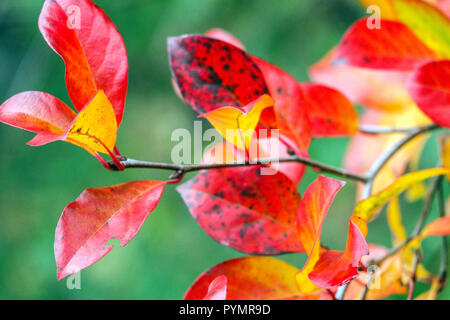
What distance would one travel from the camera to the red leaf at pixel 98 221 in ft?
0.96

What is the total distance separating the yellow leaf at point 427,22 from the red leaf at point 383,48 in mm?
11

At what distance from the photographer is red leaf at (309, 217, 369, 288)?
27 cm

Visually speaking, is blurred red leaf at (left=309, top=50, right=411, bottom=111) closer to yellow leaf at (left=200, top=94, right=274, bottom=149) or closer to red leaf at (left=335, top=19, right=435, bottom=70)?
red leaf at (left=335, top=19, right=435, bottom=70)

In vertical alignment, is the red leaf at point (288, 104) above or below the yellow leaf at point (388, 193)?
above

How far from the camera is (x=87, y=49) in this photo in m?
0.33

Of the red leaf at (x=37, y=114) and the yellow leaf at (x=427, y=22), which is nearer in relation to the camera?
the red leaf at (x=37, y=114)

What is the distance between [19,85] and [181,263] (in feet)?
3.08

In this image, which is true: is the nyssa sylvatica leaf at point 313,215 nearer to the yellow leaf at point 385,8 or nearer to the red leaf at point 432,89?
the red leaf at point 432,89

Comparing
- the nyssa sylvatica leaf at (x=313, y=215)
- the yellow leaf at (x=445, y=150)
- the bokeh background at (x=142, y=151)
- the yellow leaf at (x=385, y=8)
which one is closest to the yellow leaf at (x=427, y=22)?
the yellow leaf at (x=385, y=8)

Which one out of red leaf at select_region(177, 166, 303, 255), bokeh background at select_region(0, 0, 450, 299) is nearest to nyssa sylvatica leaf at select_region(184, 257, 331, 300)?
red leaf at select_region(177, 166, 303, 255)

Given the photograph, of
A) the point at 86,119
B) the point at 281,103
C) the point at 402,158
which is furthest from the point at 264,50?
the point at 86,119

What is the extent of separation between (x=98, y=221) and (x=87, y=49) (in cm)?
13

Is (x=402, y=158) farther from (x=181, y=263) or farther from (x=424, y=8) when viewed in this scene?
Answer: (x=181, y=263)

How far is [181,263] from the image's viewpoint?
59.7 inches
